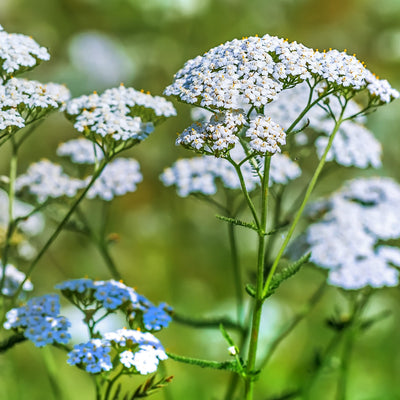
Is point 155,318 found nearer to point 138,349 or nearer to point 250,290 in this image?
point 138,349

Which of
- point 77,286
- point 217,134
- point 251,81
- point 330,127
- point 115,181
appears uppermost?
point 330,127

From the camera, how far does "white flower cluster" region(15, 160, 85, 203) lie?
4.06 meters

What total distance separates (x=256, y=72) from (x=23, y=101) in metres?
1.07

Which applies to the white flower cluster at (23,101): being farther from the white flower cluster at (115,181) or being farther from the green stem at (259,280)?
the green stem at (259,280)

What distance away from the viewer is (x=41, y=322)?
122 inches

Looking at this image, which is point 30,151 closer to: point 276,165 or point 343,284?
point 276,165

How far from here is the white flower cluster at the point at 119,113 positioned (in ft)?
10.4

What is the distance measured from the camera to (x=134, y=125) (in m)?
3.24

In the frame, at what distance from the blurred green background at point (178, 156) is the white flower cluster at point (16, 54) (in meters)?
2.87

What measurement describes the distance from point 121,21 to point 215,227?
8.47 ft

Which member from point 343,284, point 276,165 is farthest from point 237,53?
point 343,284

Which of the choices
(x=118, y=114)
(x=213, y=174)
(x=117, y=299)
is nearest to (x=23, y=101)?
(x=118, y=114)

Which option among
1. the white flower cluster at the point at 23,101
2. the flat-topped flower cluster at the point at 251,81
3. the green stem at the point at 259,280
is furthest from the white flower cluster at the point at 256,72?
the white flower cluster at the point at 23,101

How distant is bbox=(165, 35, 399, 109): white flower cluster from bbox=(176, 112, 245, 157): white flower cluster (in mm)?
57
